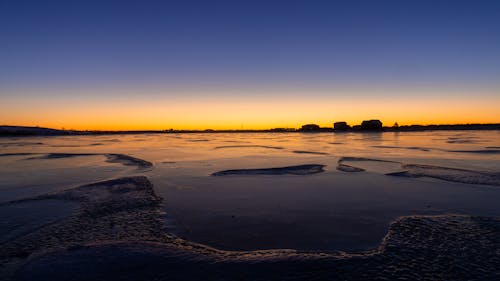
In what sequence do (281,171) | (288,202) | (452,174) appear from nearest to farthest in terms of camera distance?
1. (288,202)
2. (452,174)
3. (281,171)

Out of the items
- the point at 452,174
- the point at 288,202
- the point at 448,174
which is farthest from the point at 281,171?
the point at 452,174

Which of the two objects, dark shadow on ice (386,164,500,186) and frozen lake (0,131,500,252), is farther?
dark shadow on ice (386,164,500,186)

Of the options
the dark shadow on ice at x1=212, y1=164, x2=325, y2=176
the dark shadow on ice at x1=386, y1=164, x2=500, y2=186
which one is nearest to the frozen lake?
the dark shadow on ice at x1=386, y1=164, x2=500, y2=186

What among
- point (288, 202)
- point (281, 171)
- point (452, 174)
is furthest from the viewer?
point (281, 171)

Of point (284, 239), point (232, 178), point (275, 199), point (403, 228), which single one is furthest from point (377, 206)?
point (232, 178)

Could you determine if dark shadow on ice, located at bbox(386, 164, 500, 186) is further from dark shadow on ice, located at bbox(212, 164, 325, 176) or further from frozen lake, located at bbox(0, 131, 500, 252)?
dark shadow on ice, located at bbox(212, 164, 325, 176)

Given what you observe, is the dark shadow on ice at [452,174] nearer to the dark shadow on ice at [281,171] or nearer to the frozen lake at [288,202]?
the frozen lake at [288,202]

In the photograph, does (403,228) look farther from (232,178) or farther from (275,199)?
(232,178)

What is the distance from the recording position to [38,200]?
7457 millimetres

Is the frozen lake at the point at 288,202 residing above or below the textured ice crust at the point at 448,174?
below

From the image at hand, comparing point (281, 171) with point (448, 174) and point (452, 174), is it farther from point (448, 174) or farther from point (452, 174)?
point (452, 174)

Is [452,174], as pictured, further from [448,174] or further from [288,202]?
[288,202]

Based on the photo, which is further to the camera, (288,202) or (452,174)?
(452,174)

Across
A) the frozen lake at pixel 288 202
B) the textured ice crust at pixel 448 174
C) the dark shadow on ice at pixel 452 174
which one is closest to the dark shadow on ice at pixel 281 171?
the frozen lake at pixel 288 202
